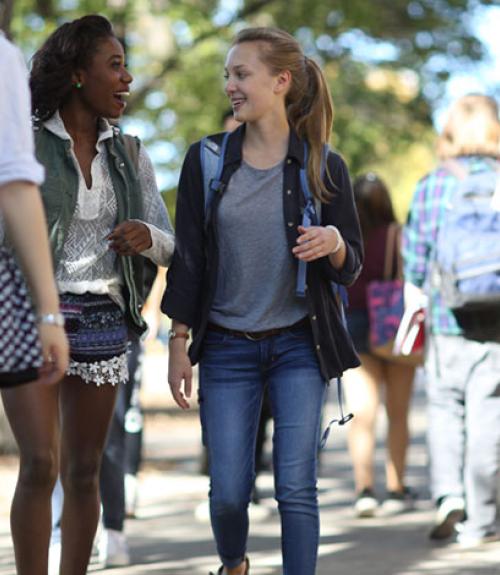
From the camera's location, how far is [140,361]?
761 cm

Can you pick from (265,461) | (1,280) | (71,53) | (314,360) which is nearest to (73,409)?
(314,360)

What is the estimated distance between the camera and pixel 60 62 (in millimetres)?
5320

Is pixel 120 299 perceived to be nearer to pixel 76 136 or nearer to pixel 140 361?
pixel 76 136

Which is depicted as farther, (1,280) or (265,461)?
(265,461)

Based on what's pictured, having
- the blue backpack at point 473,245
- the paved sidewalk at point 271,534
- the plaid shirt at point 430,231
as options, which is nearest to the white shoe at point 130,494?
the paved sidewalk at point 271,534

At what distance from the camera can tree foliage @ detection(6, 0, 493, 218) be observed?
13117 millimetres

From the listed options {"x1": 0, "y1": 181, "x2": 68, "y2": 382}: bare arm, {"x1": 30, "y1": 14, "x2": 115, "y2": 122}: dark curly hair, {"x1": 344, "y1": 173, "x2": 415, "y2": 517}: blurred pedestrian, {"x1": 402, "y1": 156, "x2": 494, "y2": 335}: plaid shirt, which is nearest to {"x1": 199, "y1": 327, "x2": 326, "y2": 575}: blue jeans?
{"x1": 30, "y1": 14, "x2": 115, "y2": 122}: dark curly hair

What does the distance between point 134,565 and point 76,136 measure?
231cm

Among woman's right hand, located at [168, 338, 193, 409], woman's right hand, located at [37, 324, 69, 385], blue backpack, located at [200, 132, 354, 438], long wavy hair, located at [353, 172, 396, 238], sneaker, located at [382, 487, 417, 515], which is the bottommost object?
sneaker, located at [382, 487, 417, 515]

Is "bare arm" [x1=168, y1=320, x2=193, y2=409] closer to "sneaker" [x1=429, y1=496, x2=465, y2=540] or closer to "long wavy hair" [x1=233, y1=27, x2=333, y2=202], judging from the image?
"long wavy hair" [x1=233, y1=27, x2=333, y2=202]

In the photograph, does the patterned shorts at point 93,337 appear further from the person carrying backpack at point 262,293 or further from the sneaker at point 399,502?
the sneaker at point 399,502

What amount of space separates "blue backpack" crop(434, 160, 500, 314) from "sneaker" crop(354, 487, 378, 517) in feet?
5.33

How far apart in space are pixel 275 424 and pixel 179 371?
39 cm

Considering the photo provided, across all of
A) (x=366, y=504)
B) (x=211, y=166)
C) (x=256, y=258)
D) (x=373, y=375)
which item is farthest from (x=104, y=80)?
(x=373, y=375)
